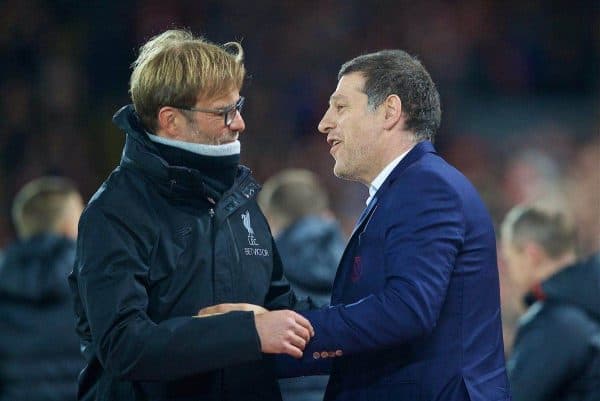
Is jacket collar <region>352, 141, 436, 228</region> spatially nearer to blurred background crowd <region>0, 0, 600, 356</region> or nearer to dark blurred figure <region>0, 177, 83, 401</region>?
dark blurred figure <region>0, 177, 83, 401</region>

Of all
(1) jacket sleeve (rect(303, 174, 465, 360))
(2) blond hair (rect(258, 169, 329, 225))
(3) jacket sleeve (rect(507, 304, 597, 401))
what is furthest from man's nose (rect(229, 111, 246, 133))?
(2) blond hair (rect(258, 169, 329, 225))

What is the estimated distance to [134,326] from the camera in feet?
9.87

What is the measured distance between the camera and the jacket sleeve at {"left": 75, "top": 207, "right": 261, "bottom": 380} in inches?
118

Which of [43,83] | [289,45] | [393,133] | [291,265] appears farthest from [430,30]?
[393,133]

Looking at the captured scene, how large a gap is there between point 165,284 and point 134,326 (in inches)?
7.6

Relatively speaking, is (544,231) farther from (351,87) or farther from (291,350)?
(291,350)

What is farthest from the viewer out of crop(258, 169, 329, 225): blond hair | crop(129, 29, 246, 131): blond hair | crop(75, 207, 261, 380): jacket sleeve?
crop(258, 169, 329, 225): blond hair

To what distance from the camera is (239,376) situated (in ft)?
10.8

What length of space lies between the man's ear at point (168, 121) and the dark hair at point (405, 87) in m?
0.61

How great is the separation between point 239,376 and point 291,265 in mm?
2419

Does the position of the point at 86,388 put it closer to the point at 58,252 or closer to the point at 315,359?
the point at 315,359

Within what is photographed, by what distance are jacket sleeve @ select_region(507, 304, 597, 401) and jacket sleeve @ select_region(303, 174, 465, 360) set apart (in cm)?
162

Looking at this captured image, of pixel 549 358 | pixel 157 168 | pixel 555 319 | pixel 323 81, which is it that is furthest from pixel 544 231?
pixel 323 81

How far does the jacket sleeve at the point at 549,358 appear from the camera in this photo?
15.2 feet
